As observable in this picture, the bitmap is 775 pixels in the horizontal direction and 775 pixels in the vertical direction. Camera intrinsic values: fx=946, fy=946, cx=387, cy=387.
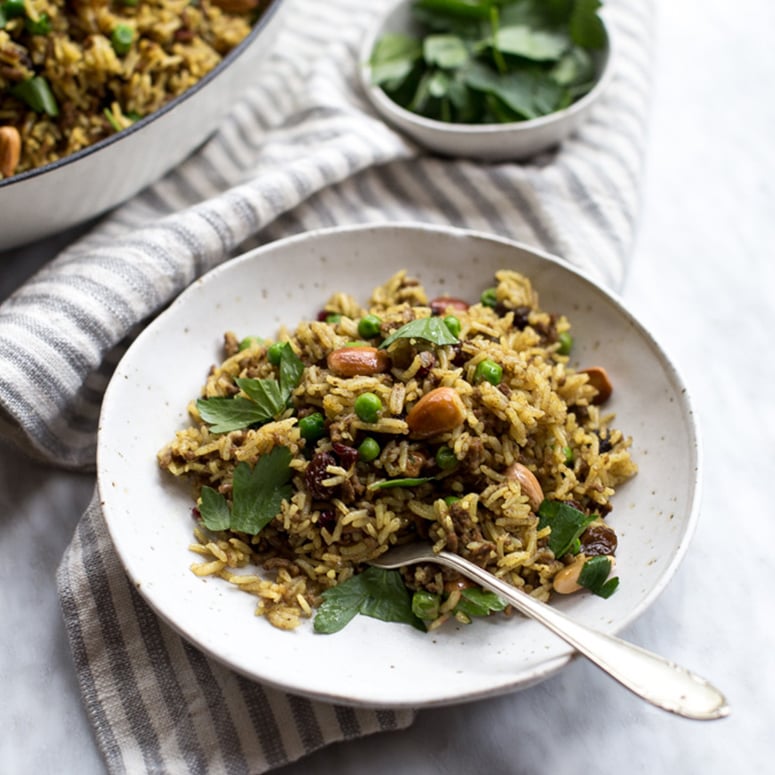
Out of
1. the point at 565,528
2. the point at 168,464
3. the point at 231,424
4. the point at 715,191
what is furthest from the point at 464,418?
the point at 715,191

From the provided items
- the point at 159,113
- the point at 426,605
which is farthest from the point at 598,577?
the point at 159,113

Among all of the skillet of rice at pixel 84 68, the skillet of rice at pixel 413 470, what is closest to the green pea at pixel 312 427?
the skillet of rice at pixel 413 470

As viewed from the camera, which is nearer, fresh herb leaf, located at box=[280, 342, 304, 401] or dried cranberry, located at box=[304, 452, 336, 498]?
dried cranberry, located at box=[304, 452, 336, 498]

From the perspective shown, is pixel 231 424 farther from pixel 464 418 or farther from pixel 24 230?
pixel 24 230

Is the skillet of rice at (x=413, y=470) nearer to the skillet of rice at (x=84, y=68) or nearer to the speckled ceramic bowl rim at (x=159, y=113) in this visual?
the speckled ceramic bowl rim at (x=159, y=113)

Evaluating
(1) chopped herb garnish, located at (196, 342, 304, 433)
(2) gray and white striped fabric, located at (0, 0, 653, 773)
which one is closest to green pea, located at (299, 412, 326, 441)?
(1) chopped herb garnish, located at (196, 342, 304, 433)

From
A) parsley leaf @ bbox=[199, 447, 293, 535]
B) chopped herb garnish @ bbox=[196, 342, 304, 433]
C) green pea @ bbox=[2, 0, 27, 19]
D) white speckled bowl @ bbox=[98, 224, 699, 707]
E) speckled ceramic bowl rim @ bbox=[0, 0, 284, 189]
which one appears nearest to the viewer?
Answer: white speckled bowl @ bbox=[98, 224, 699, 707]

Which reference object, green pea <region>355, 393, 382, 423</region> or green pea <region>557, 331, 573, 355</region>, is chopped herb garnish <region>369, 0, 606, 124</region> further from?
green pea <region>355, 393, 382, 423</region>
